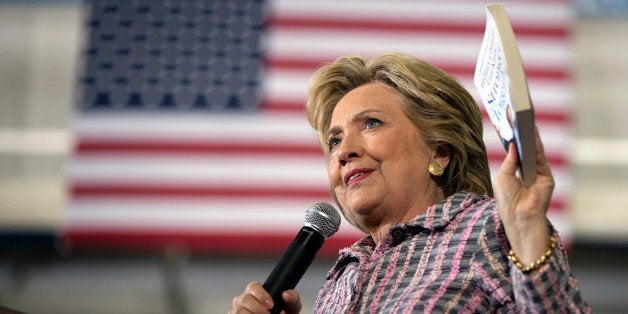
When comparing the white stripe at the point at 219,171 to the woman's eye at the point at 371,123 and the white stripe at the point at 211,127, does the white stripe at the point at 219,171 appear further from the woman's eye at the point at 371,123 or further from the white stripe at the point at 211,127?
the woman's eye at the point at 371,123

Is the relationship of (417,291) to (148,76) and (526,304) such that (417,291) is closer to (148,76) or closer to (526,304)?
(526,304)

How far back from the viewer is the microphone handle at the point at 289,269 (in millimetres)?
1674

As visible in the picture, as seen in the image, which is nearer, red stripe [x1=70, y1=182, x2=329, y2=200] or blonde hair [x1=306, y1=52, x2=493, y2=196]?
blonde hair [x1=306, y1=52, x2=493, y2=196]

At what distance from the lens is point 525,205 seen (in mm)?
1358

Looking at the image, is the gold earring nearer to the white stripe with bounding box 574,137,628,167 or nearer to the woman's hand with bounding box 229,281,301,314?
the woman's hand with bounding box 229,281,301,314

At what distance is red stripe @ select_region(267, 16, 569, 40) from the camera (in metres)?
4.29

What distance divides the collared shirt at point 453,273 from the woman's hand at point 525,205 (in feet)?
0.09

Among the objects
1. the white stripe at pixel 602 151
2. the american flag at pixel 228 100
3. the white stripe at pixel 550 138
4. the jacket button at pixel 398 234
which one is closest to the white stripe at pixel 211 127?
the american flag at pixel 228 100

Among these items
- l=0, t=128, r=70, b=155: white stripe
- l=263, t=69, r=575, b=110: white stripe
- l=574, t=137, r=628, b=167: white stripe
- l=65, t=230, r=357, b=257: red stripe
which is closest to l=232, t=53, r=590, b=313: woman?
l=65, t=230, r=357, b=257: red stripe

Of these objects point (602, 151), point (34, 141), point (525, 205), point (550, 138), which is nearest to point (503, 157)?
point (550, 138)

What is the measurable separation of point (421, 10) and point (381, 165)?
2595mm

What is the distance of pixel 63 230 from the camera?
4.17m

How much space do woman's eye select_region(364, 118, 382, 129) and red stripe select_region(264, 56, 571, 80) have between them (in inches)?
93.4

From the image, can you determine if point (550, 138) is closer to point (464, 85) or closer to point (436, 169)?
point (464, 85)
